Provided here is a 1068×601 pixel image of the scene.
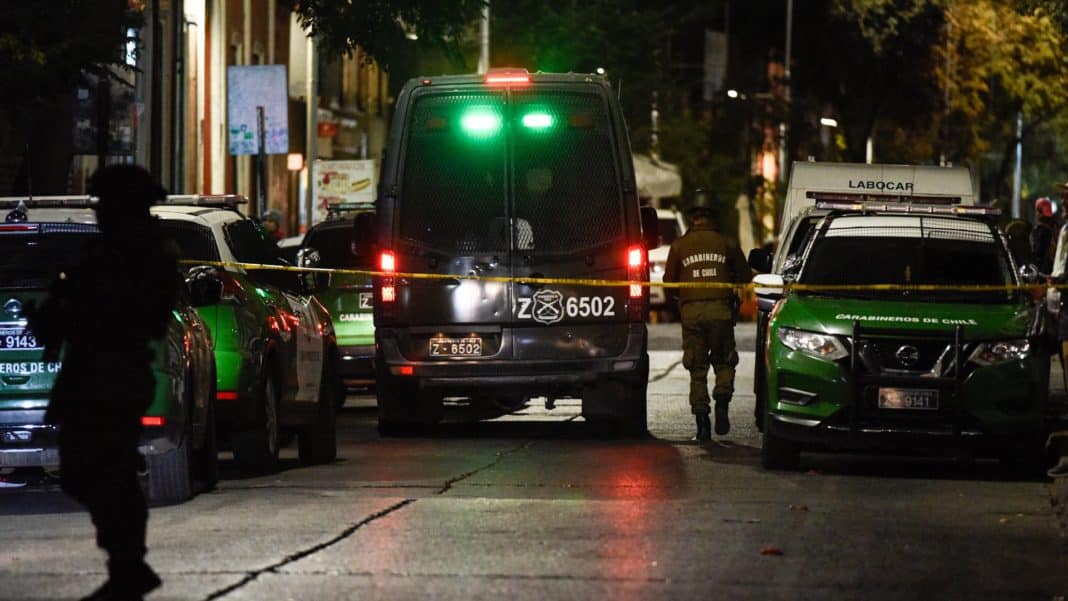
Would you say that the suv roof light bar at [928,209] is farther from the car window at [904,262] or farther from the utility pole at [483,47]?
the utility pole at [483,47]

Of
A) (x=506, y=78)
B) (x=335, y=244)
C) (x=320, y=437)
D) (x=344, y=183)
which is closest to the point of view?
(x=320, y=437)

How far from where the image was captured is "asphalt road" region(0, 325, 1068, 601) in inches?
384

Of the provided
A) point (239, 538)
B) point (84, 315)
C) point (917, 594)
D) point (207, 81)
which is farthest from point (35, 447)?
point (207, 81)

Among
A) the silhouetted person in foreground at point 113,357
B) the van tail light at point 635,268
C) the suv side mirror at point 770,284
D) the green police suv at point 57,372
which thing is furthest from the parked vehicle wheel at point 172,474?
the van tail light at point 635,268

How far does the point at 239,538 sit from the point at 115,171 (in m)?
2.88

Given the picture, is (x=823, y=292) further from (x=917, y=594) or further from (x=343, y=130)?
(x=343, y=130)

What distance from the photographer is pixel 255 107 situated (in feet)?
102

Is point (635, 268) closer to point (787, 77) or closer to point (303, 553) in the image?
point (303, 553)

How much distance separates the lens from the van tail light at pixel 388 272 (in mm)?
17375

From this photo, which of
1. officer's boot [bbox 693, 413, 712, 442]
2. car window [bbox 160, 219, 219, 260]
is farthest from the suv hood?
car window [bbox 160, 219, 219, 260]

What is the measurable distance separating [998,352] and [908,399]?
0.63 meters

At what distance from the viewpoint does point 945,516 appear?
12.5 metres

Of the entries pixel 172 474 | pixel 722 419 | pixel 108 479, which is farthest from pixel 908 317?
pixel 108 479

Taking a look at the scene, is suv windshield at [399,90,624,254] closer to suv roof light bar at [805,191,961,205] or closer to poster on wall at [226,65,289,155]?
suv roof light bar at [805,191,961,205]
